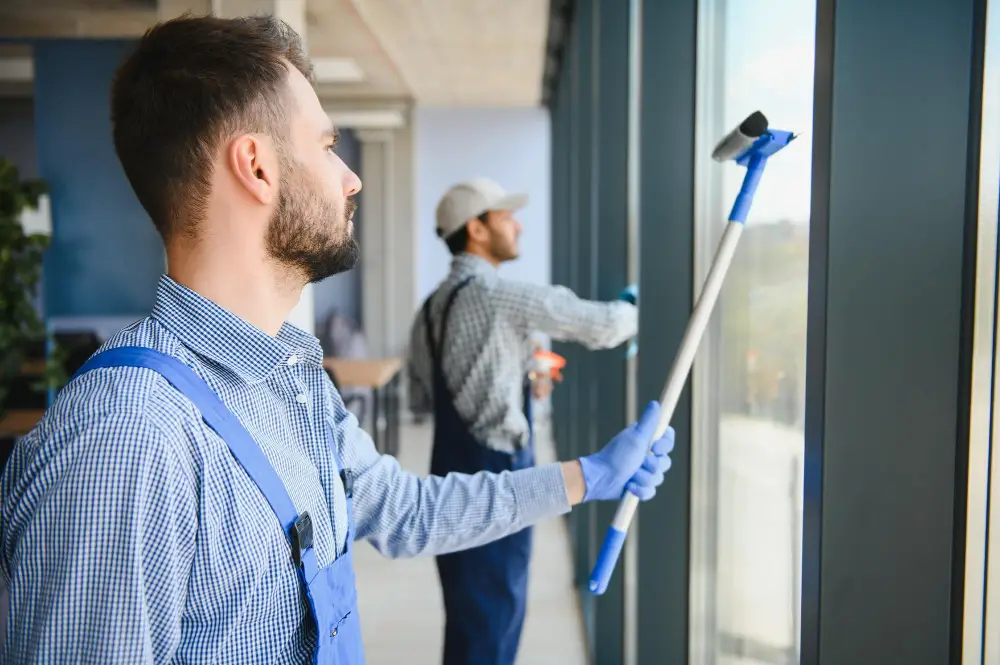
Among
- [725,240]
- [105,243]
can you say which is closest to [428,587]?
[105,243]

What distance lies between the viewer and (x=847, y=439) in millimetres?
674

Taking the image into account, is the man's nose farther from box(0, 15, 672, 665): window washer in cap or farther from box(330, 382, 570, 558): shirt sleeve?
box(330, 382, 570, 558): shirt sleeve

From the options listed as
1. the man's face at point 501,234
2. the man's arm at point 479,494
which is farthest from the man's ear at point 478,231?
the man's arm at point 479,494

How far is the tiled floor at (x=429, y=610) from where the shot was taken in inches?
113

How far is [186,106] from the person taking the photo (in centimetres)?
87

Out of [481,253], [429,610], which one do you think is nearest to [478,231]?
[481,253]

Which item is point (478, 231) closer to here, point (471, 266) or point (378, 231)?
point (471, 266)

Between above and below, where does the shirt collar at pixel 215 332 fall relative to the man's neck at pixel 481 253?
below

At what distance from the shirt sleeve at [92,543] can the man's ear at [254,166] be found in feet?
1.03

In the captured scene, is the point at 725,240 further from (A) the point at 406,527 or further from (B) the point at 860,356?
(A) the point at 406,527

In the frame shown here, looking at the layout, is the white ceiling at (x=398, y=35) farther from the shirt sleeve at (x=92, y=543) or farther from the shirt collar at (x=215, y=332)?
the shirt sleeve at (x=92, y=543)

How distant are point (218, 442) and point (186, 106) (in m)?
0.39

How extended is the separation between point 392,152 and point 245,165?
6777 millimetres

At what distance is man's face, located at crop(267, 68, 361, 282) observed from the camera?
36.4 inches
